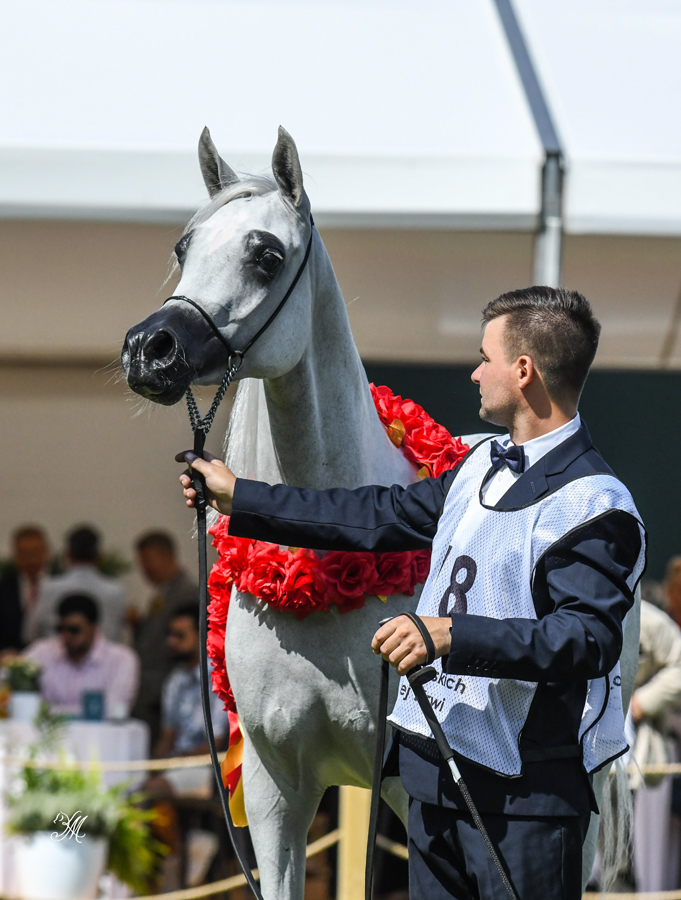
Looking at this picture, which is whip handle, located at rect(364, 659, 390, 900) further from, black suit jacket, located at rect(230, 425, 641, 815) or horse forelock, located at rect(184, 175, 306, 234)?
horse forelock, located at rect(184, 175, 306, 234)

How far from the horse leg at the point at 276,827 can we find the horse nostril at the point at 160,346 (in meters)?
0.97

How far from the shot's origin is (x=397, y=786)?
2.13 m

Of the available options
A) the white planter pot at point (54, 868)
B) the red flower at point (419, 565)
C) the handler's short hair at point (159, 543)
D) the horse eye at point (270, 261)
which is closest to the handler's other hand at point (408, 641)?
the red flower at point (419, 565)

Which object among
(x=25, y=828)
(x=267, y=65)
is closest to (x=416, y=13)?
(x=267, y=65)

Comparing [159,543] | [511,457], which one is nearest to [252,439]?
[511,457]

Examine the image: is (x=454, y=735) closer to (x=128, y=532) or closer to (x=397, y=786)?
(x=397, y=786)

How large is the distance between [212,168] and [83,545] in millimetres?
5226

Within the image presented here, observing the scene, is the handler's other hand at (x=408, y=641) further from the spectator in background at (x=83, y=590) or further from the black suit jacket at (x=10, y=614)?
the black suit jacket at (x=10, y=614)

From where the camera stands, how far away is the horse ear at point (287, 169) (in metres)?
1.98

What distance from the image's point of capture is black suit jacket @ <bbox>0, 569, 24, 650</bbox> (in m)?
6.90

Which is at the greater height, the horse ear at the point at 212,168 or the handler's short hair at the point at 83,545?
the horse ear at the point at 212,168

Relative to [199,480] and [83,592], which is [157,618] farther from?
[199,480]

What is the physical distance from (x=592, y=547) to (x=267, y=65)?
3.29 metres

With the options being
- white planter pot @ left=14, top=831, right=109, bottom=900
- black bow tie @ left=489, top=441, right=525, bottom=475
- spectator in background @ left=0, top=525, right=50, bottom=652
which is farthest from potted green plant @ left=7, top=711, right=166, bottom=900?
black bow tie @ left=489, top=441, right=525, bottom=475
